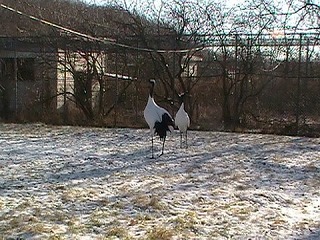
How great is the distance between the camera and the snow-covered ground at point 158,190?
442 centimetres

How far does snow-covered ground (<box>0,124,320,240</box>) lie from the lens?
4.42m

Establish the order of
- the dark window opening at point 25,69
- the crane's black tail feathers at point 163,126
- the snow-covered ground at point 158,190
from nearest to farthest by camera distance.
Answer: the snow-covered ground at point 158,190 → the crane's black tail feathers at point 163,126 → the dark window opening at point 25,69

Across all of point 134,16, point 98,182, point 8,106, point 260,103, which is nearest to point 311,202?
point 98,182

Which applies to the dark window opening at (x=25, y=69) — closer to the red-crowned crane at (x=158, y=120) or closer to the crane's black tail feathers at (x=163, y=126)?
the red-crowned crane at (x=158, y=120)

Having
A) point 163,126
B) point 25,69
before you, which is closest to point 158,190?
point 163,126

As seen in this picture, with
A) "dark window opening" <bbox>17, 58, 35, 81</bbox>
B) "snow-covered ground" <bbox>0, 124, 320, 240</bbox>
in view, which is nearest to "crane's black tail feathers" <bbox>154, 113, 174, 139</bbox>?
"snow-covered ground" <bbox>0, 124, 320, 240</bbox>

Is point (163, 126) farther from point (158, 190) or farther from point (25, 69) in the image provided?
point (25, 69)

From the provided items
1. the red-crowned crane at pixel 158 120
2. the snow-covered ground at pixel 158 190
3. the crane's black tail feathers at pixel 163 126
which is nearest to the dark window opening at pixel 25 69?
the snow-covered ground at pixel 158 190

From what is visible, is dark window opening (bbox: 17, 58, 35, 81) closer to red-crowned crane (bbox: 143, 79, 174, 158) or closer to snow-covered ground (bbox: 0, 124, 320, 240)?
snow-covered ground (bbox: 0, 124, 320, 240)

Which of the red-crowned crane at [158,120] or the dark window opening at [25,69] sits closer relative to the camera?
the red-crowned crane at [158,120]

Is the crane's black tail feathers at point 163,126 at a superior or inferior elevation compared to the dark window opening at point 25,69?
inferior

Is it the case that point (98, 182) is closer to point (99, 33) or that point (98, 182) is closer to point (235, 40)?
point (235, 40)

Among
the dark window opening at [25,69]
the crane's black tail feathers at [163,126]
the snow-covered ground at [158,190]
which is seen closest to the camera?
the snow-covered ground at [158,190]

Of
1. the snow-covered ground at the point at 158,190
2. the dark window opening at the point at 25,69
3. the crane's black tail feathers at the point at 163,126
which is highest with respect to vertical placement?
the dark window opening at the point at 25,69
